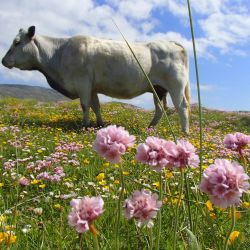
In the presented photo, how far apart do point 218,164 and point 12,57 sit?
13.4 meters

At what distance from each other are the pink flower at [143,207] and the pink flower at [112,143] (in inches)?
7.0

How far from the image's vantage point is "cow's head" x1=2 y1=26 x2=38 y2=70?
1412cm

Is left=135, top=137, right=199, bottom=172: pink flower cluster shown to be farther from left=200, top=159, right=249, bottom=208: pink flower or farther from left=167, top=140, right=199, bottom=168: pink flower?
left=200, top=159, right=249, bottom=208: pink flower

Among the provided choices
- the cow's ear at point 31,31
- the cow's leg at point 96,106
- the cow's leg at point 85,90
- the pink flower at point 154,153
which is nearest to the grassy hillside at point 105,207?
the pink flower at point 154,153

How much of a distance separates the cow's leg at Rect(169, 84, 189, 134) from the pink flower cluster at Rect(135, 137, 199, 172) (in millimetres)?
12163

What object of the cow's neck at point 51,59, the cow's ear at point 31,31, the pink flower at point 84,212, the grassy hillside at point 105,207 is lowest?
the grassy hillside at point 105,207

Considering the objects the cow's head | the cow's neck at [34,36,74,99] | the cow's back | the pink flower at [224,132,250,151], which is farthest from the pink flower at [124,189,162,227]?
the cow's head

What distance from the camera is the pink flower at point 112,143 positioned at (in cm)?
169

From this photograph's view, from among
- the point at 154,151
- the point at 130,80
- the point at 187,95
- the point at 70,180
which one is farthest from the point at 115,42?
the point at 154,151

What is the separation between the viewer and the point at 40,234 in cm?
315

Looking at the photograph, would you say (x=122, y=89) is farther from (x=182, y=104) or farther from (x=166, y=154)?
(x=166, y=154)

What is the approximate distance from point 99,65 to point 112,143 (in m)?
12.0

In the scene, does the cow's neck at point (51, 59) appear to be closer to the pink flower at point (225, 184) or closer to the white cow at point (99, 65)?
the white cow at point (99, 65)

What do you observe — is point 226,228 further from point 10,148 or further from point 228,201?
point 10,148
